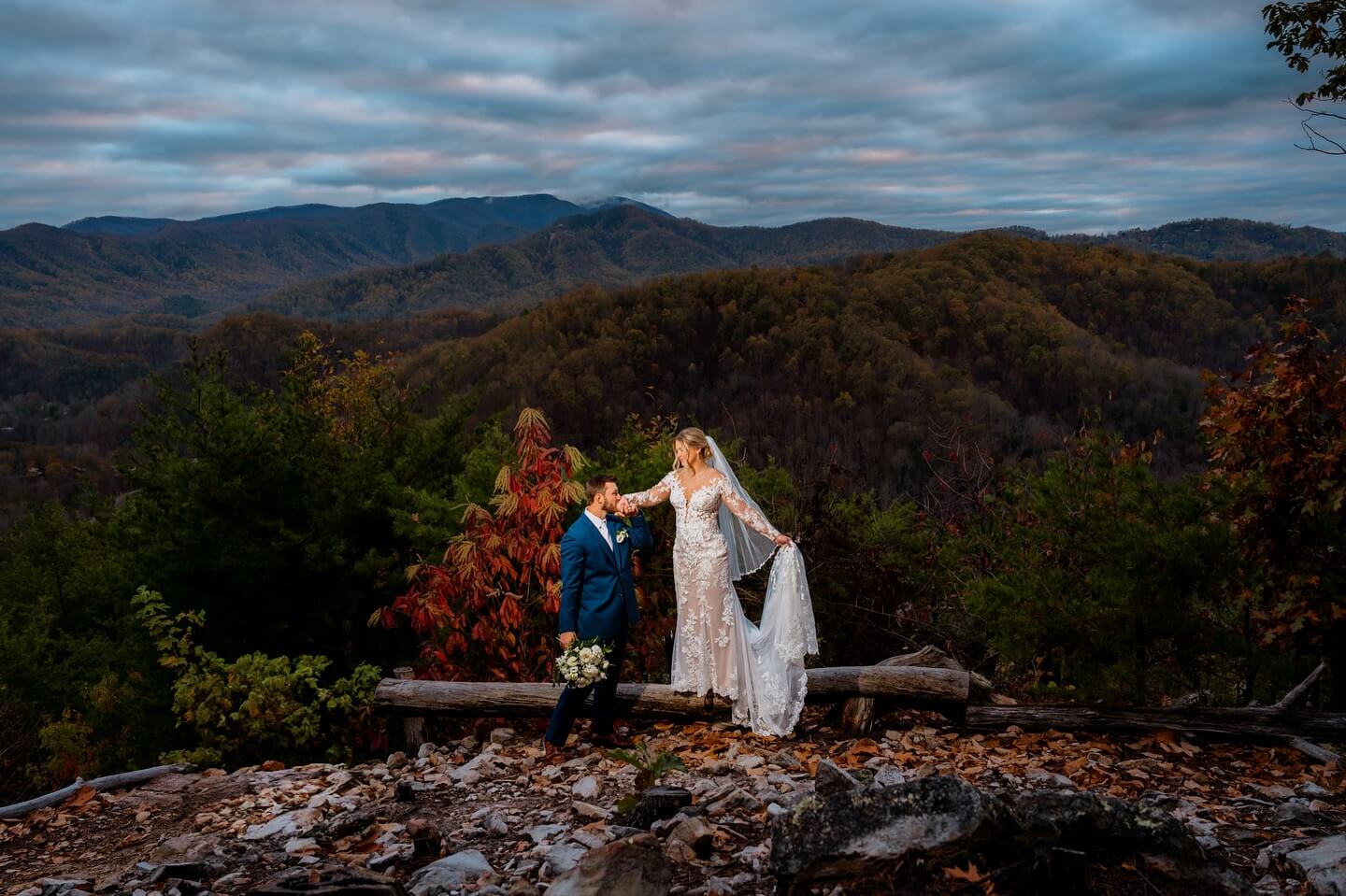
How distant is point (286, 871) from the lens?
4266mm

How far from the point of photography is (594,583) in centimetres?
622

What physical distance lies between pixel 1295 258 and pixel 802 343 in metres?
60.5

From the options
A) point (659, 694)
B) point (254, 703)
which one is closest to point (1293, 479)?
point (659, 694)

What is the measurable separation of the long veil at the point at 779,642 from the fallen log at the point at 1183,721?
1148 millimetres

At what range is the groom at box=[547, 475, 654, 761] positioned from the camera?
6.12m

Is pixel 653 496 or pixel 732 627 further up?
pixel 653 496

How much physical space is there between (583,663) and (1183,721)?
3789mm

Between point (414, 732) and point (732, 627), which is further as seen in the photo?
point (414, 732)

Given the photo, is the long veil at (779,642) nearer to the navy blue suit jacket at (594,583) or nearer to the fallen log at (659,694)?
the fallen log at (659,694)

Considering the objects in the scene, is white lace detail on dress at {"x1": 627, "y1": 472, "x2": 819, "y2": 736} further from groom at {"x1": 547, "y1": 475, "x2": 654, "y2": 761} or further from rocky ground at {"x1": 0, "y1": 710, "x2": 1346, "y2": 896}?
groom at {"x1": 547, "y1": 475, "x2": 654, "y2": 761}

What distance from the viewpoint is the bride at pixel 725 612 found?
6359mm

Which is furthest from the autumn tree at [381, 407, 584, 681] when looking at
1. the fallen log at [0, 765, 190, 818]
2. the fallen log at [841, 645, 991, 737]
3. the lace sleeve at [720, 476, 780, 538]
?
the fallen log at [841, 645, 991, 737]

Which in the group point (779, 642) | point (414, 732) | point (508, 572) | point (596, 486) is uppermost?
point (596, 486)

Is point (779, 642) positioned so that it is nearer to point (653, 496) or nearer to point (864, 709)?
point (864, 709)
